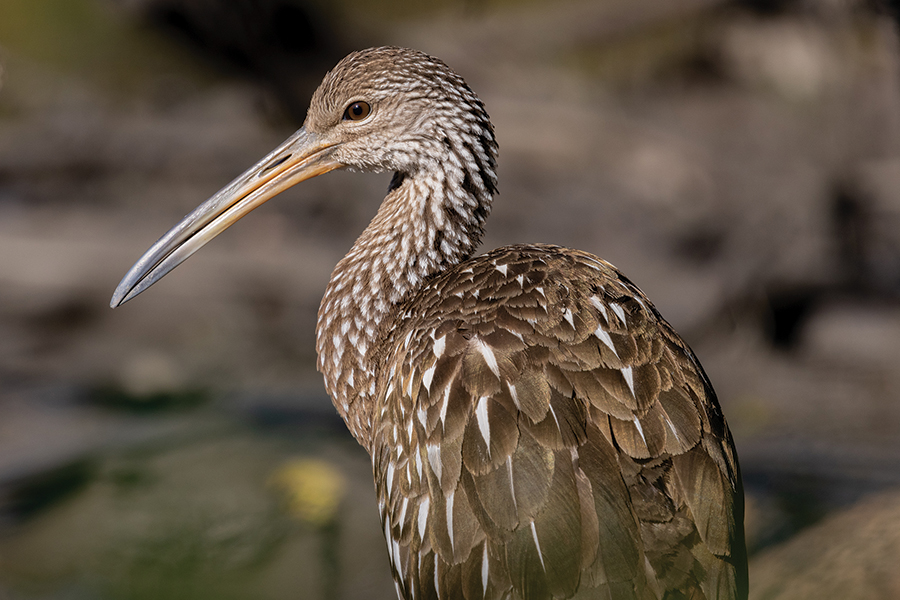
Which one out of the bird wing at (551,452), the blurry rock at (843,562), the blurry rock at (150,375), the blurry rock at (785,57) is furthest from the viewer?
the blurry rock at (785,57)

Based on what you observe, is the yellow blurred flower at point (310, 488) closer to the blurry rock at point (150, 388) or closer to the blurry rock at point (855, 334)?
the blurry rock at point (150, 388)

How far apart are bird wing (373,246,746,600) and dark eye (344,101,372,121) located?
773mm

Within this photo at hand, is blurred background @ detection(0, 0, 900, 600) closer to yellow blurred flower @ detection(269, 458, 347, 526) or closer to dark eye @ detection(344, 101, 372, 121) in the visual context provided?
yellow blurred flower @ detection(269, 458, 347, 526)

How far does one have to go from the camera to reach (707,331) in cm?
600

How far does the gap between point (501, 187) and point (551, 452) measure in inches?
174

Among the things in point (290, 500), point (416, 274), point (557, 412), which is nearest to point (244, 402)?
point (290, 500)

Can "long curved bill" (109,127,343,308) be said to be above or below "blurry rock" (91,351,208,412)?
below

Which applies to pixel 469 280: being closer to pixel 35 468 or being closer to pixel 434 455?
pixel 434 455

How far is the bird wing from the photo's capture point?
76.6 inches

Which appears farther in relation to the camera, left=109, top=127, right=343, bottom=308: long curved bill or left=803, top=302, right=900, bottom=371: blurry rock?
left=803, top=302, right=900, bottom=371: blurry rock

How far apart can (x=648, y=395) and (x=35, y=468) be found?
13.9ft

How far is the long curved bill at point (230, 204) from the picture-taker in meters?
2.84

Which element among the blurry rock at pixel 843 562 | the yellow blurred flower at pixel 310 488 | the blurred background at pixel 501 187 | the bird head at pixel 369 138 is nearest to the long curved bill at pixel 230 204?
the bird head at pixel 369 138

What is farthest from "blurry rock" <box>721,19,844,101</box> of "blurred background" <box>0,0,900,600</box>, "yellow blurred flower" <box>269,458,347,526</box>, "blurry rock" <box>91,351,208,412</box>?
"blurry rock" <box>91,351,208,412</box>
